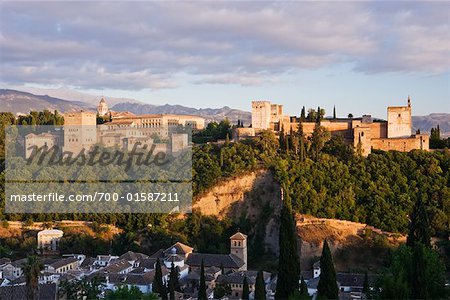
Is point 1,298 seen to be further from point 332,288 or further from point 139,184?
point 139,184

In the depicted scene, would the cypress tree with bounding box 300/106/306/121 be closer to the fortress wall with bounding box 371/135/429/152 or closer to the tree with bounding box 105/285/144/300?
the fortress wall with bounding box 371/135/429/152

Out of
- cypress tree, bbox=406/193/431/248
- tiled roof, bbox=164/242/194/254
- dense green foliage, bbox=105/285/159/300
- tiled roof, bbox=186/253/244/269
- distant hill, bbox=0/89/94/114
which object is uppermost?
distant hill, bbox=0/89/94/114

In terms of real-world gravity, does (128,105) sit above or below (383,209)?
above

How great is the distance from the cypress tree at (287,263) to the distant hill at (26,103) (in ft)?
364

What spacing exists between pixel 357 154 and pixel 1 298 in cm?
2462

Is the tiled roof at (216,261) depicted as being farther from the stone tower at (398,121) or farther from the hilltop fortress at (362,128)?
the stone tower at (398,121)

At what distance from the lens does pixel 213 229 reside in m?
36.1

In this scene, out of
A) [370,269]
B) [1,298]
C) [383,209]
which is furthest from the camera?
[383,209]

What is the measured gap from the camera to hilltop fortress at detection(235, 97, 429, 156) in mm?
40594

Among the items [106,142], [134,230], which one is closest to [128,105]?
[106,142]

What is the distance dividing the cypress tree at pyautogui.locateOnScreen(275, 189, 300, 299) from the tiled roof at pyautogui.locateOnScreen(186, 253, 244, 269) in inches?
425

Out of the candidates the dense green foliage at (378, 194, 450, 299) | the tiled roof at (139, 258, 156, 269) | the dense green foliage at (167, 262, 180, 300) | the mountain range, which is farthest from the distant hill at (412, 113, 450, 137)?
the dense green foliage at (378, 194, 450, 299)

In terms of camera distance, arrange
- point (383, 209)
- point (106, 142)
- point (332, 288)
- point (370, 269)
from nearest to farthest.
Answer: point (332, 288) < point (370, 269) < point (383, 209) < point (106, 142)
